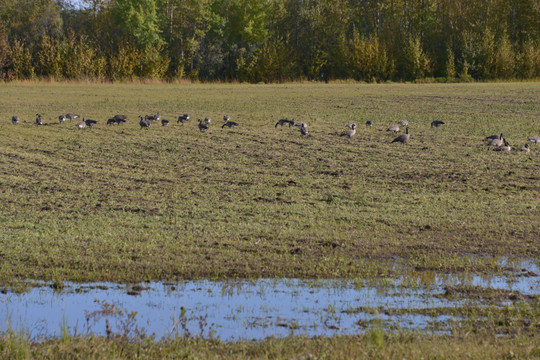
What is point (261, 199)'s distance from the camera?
14.2m

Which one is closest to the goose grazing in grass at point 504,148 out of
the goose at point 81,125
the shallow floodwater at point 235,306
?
the shallow floodwater at point 235,306

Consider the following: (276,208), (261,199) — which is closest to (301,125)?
(261,199)

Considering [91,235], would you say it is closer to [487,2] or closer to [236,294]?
[236,294]

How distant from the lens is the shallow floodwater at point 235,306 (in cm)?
719

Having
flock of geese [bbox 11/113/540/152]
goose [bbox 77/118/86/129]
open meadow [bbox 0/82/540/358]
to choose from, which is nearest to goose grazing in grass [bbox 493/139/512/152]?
flock of geese [bbox 11/113/540/152]

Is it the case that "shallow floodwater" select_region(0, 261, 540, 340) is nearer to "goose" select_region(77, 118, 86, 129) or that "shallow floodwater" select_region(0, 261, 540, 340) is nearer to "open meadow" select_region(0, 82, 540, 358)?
"open meadow" select_region(0, 82, 540, 358)

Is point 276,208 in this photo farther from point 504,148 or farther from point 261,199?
point 504,148

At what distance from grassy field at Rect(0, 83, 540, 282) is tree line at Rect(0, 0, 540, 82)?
38.7 m

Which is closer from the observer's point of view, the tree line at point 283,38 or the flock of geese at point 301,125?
the flock of geese at point 301,125

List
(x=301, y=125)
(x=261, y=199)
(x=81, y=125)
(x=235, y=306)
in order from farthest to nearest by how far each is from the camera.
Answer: (x=301, y=125) < (x=81, y=125) < (x=261, y=199) < (x=235, y=306)

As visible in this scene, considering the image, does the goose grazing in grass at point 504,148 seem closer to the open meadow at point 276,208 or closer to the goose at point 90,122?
the open meadow at point 276,208

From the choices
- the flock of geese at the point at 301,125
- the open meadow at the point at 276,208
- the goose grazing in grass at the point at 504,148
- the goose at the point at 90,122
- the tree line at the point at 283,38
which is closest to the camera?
the open meadow at the point at 276,208

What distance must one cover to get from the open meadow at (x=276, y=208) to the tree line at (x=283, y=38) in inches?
1581

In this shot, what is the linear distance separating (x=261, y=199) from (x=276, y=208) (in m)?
0.97
